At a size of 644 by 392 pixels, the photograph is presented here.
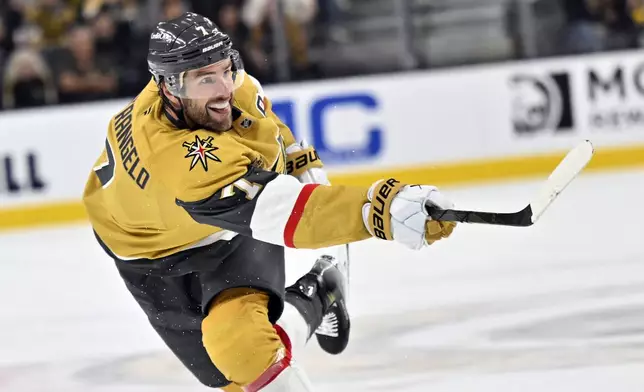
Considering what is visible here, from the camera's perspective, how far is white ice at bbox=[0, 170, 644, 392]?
338cm

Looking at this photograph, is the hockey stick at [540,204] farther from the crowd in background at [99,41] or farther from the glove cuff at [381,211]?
the crowd in background at [99,41]

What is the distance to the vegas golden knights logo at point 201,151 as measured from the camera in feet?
8.27

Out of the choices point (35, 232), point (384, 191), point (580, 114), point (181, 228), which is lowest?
point (35, 232)

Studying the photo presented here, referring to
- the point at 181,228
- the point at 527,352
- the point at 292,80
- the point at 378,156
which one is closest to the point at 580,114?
the point at 378,156

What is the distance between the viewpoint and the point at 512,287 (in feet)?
14.5

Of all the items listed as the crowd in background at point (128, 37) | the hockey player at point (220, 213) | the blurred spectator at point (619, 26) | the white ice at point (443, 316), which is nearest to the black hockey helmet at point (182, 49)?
the hockey player at point (220, 213)

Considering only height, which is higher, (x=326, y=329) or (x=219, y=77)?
(x=219, y=77)

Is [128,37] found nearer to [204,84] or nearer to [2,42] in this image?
[2,42]

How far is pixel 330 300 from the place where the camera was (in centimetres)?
345

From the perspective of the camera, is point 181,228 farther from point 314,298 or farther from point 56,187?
point 56,187

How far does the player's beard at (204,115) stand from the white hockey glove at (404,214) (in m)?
0.52

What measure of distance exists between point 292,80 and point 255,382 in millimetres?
4772

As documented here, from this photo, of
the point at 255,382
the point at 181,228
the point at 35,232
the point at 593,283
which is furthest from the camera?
the point at 35,232

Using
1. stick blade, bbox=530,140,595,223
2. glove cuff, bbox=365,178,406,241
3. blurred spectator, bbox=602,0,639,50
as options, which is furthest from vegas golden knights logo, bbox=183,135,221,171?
blurred spectator, bbox=602,0,639,50
